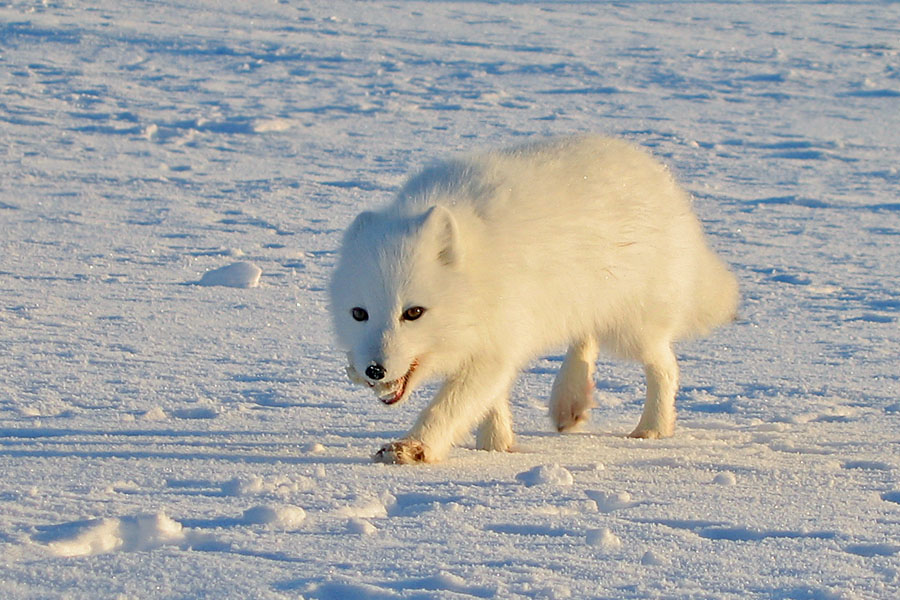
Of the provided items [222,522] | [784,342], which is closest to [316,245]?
[784,342]

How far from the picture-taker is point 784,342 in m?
5.46

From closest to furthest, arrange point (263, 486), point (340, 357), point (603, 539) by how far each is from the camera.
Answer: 1. point (603, 539)
2. point (263, 486)
3. point (340, 357)

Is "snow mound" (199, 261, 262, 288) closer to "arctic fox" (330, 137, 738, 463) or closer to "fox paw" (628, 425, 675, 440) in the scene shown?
"arctic fox" (330, 137, 738, 463)

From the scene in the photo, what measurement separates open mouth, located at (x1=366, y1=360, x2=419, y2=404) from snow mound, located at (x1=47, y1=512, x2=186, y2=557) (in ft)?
3.34

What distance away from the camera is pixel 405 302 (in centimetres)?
343

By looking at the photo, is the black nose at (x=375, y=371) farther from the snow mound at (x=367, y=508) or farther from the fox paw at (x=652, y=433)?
the fox paw at (x=652, y=433)

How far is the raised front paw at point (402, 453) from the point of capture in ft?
11.5

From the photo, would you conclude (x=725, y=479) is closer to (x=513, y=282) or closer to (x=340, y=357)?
(x=513, y=282)

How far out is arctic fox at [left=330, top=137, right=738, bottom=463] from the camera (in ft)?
11.4

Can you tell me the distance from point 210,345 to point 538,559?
9.47ft

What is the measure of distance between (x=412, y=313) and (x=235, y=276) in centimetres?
288

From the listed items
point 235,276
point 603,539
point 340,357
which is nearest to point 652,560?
point 603,539

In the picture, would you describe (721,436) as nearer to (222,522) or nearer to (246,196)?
(222,522)

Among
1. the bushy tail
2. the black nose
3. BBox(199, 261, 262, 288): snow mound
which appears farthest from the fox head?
BBox(199, 261, 262, 288): snow mound
